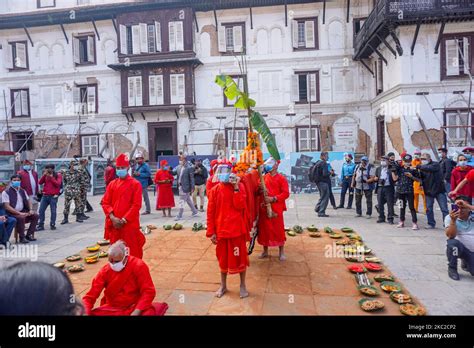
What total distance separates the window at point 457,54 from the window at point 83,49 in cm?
2132

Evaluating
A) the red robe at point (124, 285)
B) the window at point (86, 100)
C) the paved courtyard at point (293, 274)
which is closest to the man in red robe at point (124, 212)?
the paved courtyard at point (293, 274)

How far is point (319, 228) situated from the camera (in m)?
9.03

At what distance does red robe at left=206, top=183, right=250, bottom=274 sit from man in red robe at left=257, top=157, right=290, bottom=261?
1.35 metres

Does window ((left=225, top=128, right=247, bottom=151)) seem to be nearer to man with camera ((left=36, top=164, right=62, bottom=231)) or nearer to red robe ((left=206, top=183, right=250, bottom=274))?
man with camera ((left=36, top=164, right=62, bottom=231))

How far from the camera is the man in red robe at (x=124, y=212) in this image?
5.25m

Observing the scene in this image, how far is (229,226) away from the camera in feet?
15.3

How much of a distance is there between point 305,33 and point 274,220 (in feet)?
59.2

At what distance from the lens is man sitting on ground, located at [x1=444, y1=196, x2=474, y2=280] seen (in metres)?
5.22

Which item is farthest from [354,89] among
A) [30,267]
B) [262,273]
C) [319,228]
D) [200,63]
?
[30,267]

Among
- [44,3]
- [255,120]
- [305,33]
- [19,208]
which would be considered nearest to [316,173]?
[255,120]

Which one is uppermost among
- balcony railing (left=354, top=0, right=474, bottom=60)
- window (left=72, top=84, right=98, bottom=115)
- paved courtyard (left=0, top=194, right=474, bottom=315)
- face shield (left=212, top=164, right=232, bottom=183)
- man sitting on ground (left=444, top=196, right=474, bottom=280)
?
balcony railing (left=354, top=0, right=474, bottom=60)

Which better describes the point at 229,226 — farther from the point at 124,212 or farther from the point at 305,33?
the point at 305,33

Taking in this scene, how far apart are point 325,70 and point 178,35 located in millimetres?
9760

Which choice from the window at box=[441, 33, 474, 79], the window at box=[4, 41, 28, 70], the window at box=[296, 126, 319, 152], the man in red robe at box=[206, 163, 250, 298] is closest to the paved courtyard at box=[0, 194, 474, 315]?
the man in red robe at box=[206, 163, 250, 298]
